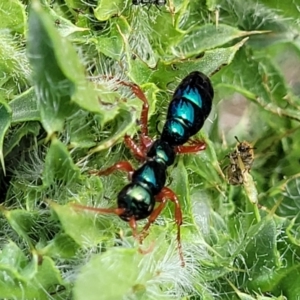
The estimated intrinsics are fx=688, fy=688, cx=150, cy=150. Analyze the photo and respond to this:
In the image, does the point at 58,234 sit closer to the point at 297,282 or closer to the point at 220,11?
the point at 297,282

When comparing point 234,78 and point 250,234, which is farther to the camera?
point 234,78

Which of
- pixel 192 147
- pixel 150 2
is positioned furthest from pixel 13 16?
pixel 192 147

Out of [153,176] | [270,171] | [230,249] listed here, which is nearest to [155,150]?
[153,176]

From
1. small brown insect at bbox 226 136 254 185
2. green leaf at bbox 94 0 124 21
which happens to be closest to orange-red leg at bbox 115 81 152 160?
green leaf at bbox 94 0 124 21

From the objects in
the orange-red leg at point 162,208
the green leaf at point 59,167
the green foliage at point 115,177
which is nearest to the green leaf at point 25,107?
the green foliage at point 115,177

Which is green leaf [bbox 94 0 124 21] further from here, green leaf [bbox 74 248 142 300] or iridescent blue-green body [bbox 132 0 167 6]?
green leaf [bbox 74 248 142 300]

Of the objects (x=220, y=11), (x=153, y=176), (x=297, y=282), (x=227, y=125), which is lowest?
(x=297, y=282)

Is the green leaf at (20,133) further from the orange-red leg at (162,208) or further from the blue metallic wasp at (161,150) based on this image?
the orange-red leg at (162,208)
